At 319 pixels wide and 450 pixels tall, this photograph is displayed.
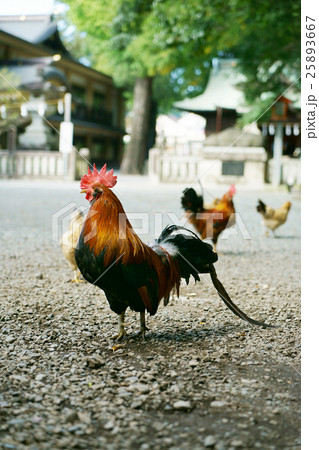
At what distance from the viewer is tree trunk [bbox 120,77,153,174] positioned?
725 inches

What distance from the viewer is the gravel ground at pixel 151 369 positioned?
1.83 m

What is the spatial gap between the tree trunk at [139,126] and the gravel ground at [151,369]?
14140 mm

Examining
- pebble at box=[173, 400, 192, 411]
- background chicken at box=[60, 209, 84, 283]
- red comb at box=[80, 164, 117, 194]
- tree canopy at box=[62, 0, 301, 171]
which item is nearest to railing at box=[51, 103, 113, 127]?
tree canopy at box=[62, 0, 301, 171]

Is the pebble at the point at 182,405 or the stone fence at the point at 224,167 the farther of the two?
the stone fence at the point at 224,167

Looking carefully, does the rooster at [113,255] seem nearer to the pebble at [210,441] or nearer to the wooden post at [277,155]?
the pebble at [210,441]

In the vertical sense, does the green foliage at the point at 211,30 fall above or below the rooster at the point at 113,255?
above

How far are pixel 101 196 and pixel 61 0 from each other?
13.6m

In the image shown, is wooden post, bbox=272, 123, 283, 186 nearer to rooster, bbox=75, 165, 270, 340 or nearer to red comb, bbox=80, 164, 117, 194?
rooster, bbox=75, 165, 270, 340

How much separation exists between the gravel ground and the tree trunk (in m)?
14.1

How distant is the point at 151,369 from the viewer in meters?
2.43

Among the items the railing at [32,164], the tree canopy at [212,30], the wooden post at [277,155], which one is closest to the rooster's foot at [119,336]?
the tree canopy at [212,30]
